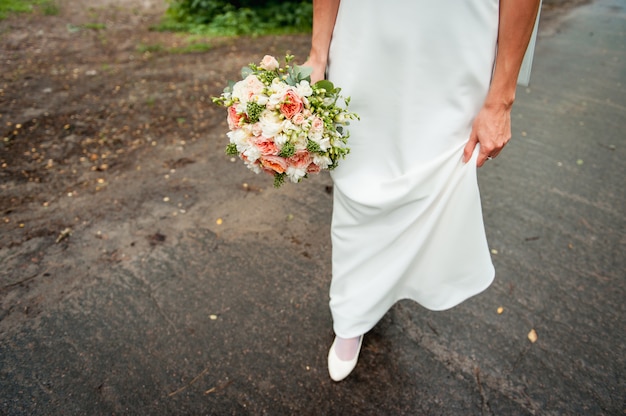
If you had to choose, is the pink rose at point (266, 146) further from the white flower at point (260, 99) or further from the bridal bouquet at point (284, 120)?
the white flower at point (260, 99)

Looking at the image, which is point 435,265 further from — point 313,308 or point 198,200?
point 198,200

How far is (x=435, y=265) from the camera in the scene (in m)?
1.98

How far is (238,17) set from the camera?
6.74 metres

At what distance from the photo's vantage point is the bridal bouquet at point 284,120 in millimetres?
1465

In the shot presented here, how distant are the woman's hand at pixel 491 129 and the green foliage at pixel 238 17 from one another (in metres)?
5.48

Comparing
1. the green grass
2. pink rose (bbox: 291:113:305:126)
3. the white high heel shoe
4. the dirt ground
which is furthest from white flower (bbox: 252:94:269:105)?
the green grass

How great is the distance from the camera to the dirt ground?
274cm

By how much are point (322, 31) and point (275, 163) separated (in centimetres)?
65

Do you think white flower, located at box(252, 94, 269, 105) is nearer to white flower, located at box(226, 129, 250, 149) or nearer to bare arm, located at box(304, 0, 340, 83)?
white flower, located at box(226, 129, 250, 149)

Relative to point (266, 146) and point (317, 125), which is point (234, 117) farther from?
point (317, 125)

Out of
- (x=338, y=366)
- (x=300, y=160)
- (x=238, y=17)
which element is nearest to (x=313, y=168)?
(x=300, y=160)

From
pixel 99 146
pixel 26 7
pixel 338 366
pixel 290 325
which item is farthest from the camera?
pixel 26 7

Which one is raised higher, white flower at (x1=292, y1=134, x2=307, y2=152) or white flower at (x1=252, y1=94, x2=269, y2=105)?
white flower at (x1=252, y1=94, x2=269, y2=105)

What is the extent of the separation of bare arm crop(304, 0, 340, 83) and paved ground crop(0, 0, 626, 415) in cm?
128
